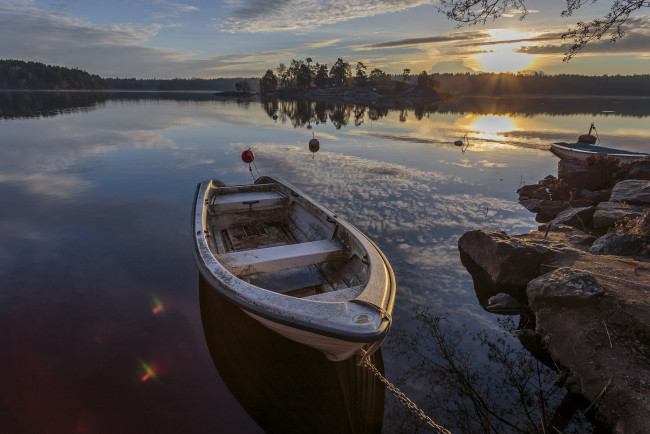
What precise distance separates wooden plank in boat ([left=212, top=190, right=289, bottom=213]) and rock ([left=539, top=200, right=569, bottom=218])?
479 inches

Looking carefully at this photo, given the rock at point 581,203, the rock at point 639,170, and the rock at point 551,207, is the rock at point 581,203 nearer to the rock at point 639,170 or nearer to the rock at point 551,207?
the rock at point 551,207

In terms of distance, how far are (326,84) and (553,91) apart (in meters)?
134

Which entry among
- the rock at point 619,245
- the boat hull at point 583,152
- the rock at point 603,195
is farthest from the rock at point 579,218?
the boat hull at point 583,152

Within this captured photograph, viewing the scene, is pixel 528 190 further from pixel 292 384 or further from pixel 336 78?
pixel 336 78

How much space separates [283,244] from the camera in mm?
9984

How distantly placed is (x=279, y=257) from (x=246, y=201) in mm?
4786

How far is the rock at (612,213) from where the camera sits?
11016mm

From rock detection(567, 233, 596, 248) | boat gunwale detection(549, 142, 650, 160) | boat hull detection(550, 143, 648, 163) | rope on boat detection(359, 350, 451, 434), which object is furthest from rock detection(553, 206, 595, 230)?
rope on boat detection(359, 350, 451, 434)

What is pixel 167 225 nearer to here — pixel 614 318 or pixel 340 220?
pixel 340 220

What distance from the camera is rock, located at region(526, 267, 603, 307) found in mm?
6668

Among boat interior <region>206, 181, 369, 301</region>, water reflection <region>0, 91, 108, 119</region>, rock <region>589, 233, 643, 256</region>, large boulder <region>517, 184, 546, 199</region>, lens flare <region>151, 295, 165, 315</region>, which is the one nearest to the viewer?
boat interior <region>206, 181, 369, 301</region>

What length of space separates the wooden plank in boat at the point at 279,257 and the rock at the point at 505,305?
4.30 m

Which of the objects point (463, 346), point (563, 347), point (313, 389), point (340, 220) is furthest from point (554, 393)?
point (340, 220)

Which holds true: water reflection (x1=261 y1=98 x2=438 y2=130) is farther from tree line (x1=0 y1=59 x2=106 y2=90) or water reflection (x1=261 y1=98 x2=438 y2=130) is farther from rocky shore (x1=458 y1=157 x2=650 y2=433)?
tree line (x1=0 y1=59 x2=106 y2=90)
